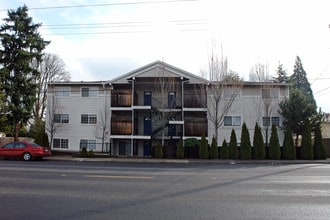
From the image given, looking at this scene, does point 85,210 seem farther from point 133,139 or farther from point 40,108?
point 40,108

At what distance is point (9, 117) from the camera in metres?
33.1

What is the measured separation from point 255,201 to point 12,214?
5716mm

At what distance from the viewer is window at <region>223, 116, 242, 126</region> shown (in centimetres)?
3441

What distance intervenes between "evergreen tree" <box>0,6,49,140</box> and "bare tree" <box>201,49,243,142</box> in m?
18.1

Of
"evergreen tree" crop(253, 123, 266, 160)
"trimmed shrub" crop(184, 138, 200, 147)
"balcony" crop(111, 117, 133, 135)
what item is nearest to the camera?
"evergreen tree" crop(253, 123, 266, 160)

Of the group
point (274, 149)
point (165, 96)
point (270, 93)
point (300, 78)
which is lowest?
point (274, 149)

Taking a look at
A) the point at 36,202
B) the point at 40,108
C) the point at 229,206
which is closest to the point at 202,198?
the point at 229,206

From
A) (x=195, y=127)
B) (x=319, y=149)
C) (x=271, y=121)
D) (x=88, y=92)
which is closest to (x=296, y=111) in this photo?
(x=271, y=121)

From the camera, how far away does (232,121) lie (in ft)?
113

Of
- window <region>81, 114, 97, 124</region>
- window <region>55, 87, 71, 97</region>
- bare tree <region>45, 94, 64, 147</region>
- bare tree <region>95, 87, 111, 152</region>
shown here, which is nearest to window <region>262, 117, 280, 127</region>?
bare tree <region>95, 87, 111, 152</region>

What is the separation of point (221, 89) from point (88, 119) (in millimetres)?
14419

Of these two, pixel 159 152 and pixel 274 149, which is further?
pixel 159 152

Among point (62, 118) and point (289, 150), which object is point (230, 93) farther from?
point (62, 118)

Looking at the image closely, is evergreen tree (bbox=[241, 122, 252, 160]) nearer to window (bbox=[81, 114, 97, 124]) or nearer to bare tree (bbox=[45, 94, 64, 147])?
window (bbox=[81, 114, 97, 124])
